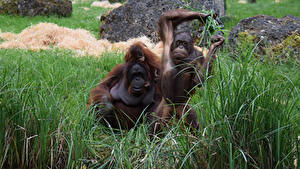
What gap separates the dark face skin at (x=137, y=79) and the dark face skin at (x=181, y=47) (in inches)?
17.7

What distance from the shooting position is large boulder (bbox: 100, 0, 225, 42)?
6.26 meters

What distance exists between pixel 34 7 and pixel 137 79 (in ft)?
24.9

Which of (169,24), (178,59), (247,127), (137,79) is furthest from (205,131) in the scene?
(137,79)

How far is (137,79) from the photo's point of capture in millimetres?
2740

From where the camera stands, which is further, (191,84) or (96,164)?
(191,84)

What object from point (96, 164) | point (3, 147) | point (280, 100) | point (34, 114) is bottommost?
point (96, 164)

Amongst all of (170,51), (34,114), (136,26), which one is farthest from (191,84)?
(136,26)

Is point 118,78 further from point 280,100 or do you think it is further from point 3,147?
point 280,100

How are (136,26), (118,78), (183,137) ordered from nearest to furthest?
(183,137) → (118,78) → (136,26)

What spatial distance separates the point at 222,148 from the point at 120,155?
59 cm

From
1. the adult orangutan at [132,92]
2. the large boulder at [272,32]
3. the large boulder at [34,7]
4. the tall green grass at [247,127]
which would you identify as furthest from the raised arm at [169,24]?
the large boulder at [34,7]

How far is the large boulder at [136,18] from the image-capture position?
6258 mm

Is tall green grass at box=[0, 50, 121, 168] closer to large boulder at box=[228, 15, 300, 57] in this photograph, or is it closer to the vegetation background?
the vegetation background

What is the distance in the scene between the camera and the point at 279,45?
15.7 feet
